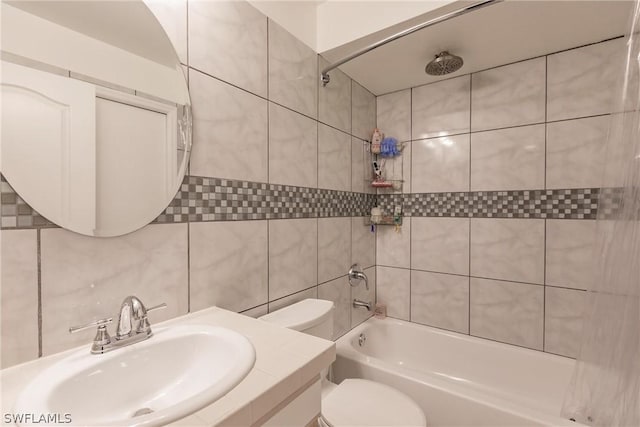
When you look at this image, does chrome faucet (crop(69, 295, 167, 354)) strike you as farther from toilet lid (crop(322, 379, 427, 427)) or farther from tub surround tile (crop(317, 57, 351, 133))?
tub surround tile (crop(317, 57, 351, 133))

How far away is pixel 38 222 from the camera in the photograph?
2.21 ft

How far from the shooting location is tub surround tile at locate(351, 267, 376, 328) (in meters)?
1.96

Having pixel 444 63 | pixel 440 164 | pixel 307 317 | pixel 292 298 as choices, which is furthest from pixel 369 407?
pixel 444 63

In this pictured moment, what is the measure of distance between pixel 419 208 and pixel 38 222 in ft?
6.46

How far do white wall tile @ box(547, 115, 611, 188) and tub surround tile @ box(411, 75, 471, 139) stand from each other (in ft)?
1.58

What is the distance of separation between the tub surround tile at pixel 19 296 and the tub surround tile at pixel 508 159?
2084 mm

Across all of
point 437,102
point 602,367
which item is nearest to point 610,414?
point 602,367

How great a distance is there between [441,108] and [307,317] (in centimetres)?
165

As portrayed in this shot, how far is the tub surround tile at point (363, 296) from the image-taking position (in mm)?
1965

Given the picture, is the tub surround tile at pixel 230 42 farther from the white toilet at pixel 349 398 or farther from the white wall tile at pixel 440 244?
the white wall tile at pixel 440 244

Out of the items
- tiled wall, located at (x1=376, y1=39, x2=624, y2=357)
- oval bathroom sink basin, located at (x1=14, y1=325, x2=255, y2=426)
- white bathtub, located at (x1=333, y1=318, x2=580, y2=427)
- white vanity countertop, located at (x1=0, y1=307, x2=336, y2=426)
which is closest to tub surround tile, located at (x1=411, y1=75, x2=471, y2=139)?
tiled wall, located at (x1=376, y1=39, x2=624, y2=357)

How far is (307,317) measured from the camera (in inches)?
47.4

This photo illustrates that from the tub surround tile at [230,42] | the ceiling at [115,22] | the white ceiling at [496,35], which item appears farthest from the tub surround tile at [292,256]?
the white ceiling at [496,35]

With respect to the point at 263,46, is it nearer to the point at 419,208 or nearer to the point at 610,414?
the point at 419,208
